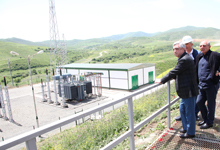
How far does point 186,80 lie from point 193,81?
0.12 metres

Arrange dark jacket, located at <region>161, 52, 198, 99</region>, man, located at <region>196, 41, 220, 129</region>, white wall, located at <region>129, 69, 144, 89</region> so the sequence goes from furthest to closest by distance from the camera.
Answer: white wall, located at <region>129, 69, 144, 89</region>
man, located at <region>196, 41, 220, 129</region>
dark jacket, located at <region>161, 52, 198, 99</region>

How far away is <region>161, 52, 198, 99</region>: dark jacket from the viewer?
2.81 meters

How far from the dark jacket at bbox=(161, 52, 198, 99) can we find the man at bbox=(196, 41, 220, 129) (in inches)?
28.1

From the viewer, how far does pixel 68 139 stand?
2.68m

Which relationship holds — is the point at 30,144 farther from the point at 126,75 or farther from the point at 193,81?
the point at 126,75

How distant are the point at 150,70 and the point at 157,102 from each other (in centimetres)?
1894

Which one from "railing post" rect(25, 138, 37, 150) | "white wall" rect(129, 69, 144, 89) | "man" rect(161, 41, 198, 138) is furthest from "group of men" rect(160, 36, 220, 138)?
"white wall" rect(129, 69, 144, 89)

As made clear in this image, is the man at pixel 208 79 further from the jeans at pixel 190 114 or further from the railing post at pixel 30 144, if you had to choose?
the railing post at pixel 30 144

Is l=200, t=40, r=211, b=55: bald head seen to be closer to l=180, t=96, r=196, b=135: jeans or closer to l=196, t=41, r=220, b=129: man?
l=196, t=41, r=220, b=129: man

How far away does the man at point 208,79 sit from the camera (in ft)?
10.9

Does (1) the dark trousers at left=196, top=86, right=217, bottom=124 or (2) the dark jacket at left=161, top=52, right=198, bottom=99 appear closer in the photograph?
(2) the dark jacket at left=161, top=52, right=198, bottom=99

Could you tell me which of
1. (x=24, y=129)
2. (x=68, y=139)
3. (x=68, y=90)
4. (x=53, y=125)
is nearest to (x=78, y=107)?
(x=68, y=90)

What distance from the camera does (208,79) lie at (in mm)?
3354

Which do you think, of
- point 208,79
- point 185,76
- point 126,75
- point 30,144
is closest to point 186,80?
point 185,76
